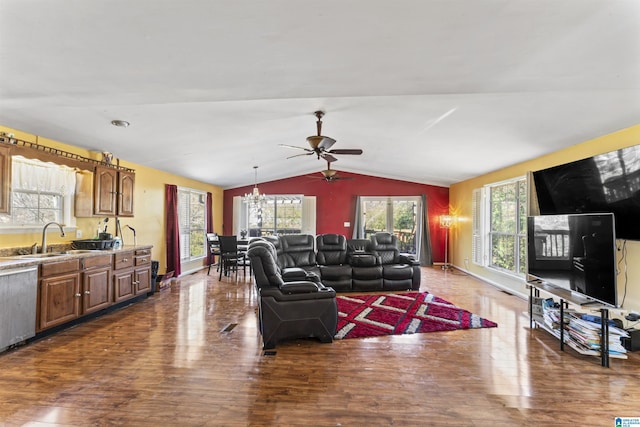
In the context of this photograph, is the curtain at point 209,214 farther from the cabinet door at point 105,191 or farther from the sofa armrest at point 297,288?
the sofa armrest at point 297,288


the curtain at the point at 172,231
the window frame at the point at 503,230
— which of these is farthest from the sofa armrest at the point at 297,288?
the curtain at the point at 172,231

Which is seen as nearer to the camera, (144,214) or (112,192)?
(112,192)

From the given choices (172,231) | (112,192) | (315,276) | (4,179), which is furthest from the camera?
(172,231)

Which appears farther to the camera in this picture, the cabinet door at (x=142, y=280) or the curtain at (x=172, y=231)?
the curtain at (x=172, y=231)

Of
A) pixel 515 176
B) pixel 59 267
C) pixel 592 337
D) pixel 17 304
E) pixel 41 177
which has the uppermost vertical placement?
pixel 515 176

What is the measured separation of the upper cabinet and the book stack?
19.7 ft

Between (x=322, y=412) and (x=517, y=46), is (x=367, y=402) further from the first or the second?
(x=517, y=46)

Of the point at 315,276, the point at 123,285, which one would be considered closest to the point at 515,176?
the point at 315,276

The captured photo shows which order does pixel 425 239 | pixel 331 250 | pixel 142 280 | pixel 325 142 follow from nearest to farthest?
pixel 325 142
pixel 142 280
pixel 331 250
pixel 425 239

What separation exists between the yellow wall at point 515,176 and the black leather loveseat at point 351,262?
195 cm

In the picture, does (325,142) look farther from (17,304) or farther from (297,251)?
(17,304)

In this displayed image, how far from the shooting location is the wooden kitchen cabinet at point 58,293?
305 centimetres

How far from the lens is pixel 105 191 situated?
4.26 metres

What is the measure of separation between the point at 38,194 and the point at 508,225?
7.58 metres
